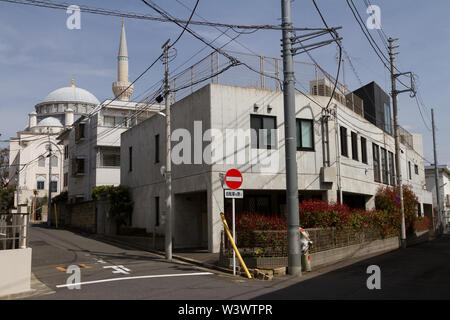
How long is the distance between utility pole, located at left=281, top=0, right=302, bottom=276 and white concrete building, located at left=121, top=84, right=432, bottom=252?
432 centimetres

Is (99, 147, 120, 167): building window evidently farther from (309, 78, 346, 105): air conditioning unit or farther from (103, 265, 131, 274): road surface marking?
(103, 265, 131, 274): road surface marking

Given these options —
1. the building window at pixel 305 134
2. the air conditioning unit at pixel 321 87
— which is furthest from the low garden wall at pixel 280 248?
the air conditioning unit at pixel 321 87

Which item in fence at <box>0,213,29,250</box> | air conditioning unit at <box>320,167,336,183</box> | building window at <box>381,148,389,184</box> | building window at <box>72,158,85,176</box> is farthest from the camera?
building window at <box>72,158,85,176</box>

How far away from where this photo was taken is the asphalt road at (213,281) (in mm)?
9000

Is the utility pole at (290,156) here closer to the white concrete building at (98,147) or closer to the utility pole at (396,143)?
the utility pole at (396,143)

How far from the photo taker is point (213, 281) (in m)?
10.9

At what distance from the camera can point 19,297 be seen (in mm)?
9086

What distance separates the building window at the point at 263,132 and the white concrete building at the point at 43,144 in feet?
136

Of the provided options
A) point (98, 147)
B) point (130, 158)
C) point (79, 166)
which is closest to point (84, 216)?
point (98, 147)

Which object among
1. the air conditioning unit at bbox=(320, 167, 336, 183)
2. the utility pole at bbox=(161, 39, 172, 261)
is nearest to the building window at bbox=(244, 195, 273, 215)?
the air conditioning unit at bbox=(320, 167, 336, 183)

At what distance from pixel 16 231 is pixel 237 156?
9298 millimetres

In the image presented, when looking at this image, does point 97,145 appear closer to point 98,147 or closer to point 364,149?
point 98,147

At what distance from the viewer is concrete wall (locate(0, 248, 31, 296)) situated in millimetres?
9273
